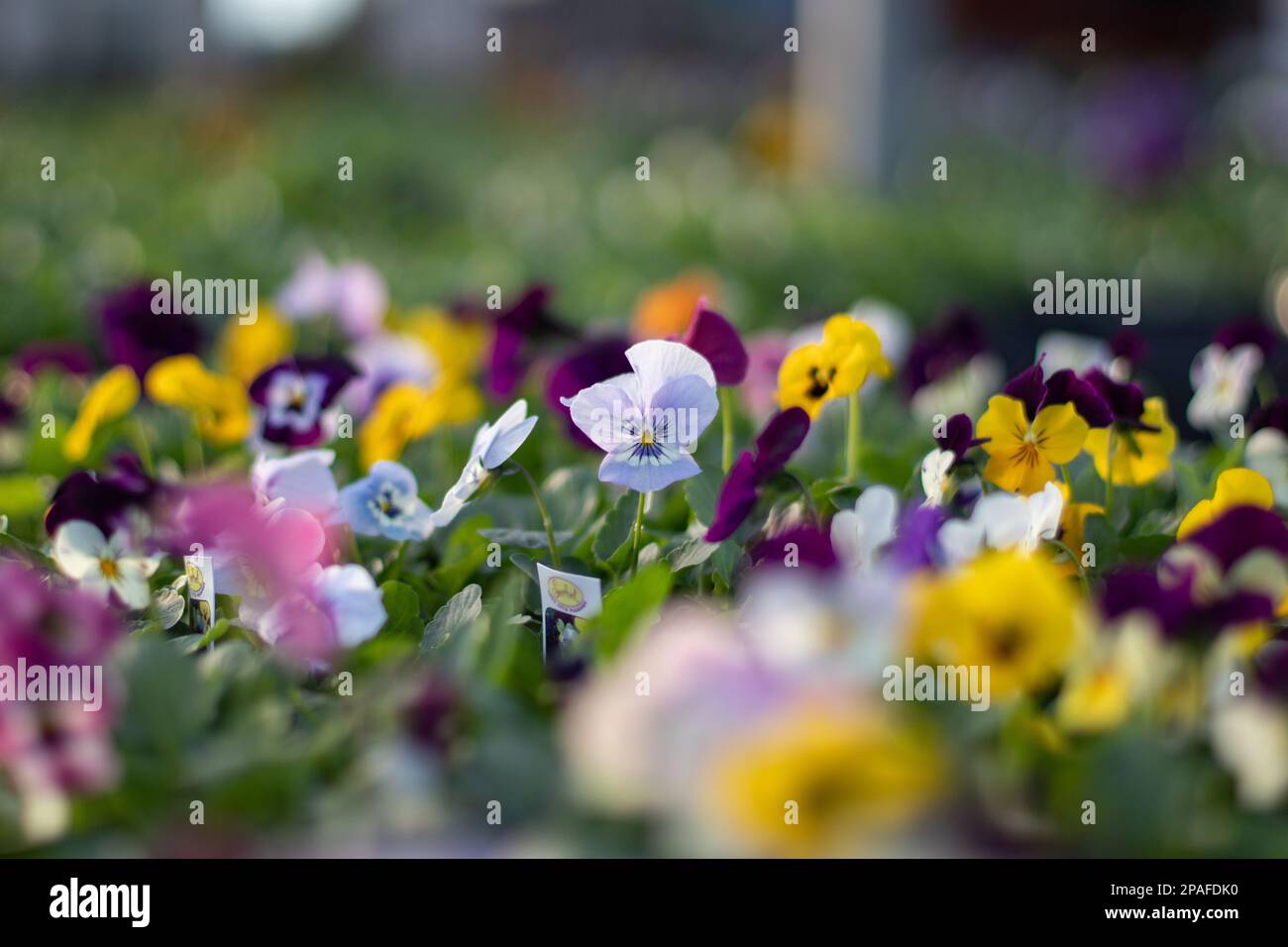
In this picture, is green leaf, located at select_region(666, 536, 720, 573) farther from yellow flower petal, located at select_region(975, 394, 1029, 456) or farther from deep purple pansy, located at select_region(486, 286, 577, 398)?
deep purple pansy, located at select_region(486, 286, 577, 398)

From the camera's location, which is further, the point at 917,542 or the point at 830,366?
the point at 830,366

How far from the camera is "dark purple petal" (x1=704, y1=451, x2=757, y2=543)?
1.18 meters

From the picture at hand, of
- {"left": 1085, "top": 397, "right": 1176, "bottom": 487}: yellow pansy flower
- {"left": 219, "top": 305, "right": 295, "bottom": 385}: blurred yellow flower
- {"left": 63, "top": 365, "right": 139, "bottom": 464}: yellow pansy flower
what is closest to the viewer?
{"left": 1085, "top": 397, "right": 1176, "bottom": 487}: yellow pansy flower

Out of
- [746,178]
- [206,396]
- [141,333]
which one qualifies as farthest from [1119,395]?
[746,178]

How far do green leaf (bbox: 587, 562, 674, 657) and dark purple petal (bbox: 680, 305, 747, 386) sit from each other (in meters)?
0.32

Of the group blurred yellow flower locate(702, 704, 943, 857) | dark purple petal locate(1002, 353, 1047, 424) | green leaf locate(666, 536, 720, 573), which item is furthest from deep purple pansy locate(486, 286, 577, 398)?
blurred yellow flower locate(702, 704, 943, 857)

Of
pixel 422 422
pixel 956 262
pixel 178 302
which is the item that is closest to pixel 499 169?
pixel 956 262

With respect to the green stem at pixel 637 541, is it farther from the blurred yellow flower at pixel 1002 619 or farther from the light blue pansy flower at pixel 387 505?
the blurred yellow flower at pixel 1002 619

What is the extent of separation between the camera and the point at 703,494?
1287mm

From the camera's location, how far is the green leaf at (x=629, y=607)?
1.07 meters

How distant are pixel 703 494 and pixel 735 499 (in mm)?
113

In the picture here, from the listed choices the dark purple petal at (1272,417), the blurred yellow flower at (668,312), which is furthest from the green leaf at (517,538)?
the blurred yellow flower at (668,312)

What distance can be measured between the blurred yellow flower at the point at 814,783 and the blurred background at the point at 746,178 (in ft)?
8.04

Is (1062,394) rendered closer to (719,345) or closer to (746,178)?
(719,345)
